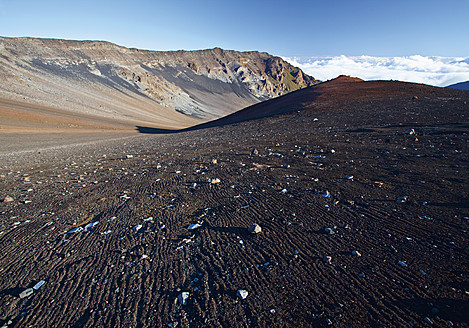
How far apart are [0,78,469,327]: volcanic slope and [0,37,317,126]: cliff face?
2322 inches

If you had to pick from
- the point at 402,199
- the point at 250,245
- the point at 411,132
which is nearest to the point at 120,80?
the point at 411,132

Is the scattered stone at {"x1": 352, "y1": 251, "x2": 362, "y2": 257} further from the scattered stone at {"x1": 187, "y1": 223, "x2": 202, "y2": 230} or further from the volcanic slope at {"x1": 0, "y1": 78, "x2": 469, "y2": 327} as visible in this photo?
the scattered stone at {"x1": 187, "y1": 223, "x2": 202, "y2": 230}

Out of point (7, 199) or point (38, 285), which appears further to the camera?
point (7, 199)

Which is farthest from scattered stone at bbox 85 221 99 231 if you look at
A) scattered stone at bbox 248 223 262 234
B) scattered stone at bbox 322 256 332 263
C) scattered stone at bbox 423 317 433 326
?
scattered stone at bbox 423 317 433 326

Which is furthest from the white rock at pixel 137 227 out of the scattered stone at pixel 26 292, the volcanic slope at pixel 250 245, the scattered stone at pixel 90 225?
the scattered stone at pixel 26 292

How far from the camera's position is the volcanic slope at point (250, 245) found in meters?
2.45

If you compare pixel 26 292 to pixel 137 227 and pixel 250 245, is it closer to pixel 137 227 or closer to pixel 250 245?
pixel 137 227

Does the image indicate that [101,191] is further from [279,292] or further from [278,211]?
[279,292]

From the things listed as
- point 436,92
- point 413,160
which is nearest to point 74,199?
point 413,160

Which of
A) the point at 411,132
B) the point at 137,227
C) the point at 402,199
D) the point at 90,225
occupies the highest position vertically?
the point at 411,132

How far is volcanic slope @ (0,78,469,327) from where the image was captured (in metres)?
2.45

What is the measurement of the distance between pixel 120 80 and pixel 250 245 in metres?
114

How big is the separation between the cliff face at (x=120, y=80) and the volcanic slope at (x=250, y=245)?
59.0 m

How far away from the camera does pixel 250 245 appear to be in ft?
11.5
